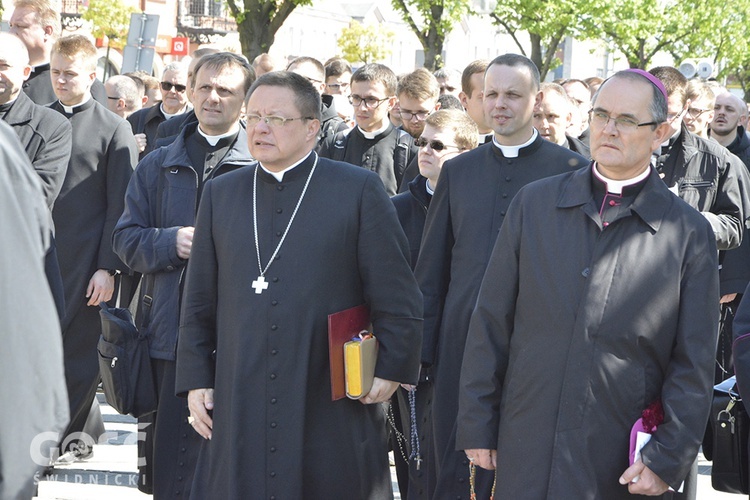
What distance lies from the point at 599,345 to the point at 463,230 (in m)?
1.61

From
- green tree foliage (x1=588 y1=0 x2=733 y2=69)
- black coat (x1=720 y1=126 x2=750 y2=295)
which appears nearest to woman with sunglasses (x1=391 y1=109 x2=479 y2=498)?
black coat (x1=720 y1=126 x2=750 y2=295)

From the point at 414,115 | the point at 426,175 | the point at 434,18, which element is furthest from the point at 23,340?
the point at 434,18

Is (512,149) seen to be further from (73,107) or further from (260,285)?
(73,107)

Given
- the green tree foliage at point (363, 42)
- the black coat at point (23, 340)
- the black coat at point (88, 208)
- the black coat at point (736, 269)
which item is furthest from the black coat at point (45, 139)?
the green tree foliage at point (363, 42)

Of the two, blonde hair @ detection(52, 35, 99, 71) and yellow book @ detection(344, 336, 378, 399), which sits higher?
blonde hair @ detection(52, 35, 99, 71)

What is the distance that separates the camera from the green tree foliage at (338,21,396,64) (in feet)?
208

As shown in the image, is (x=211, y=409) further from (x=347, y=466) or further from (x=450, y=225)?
(x=450, y=225)

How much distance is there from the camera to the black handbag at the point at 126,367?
5.58 meters

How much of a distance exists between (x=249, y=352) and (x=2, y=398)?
235 centimetres

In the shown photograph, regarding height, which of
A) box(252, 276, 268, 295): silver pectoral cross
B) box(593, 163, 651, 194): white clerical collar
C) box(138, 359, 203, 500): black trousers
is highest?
box(593, 163, 651, 194): white clerical collar

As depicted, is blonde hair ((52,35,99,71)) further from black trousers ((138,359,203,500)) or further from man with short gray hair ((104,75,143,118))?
man with short gray hair ((104,75,143,118))

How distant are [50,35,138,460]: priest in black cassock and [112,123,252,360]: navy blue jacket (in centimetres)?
137

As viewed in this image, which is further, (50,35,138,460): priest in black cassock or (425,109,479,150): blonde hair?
(50,35,138,460): priest in black cassock

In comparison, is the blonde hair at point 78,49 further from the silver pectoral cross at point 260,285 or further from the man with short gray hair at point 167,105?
the silver pectoral cross at point 260,285
